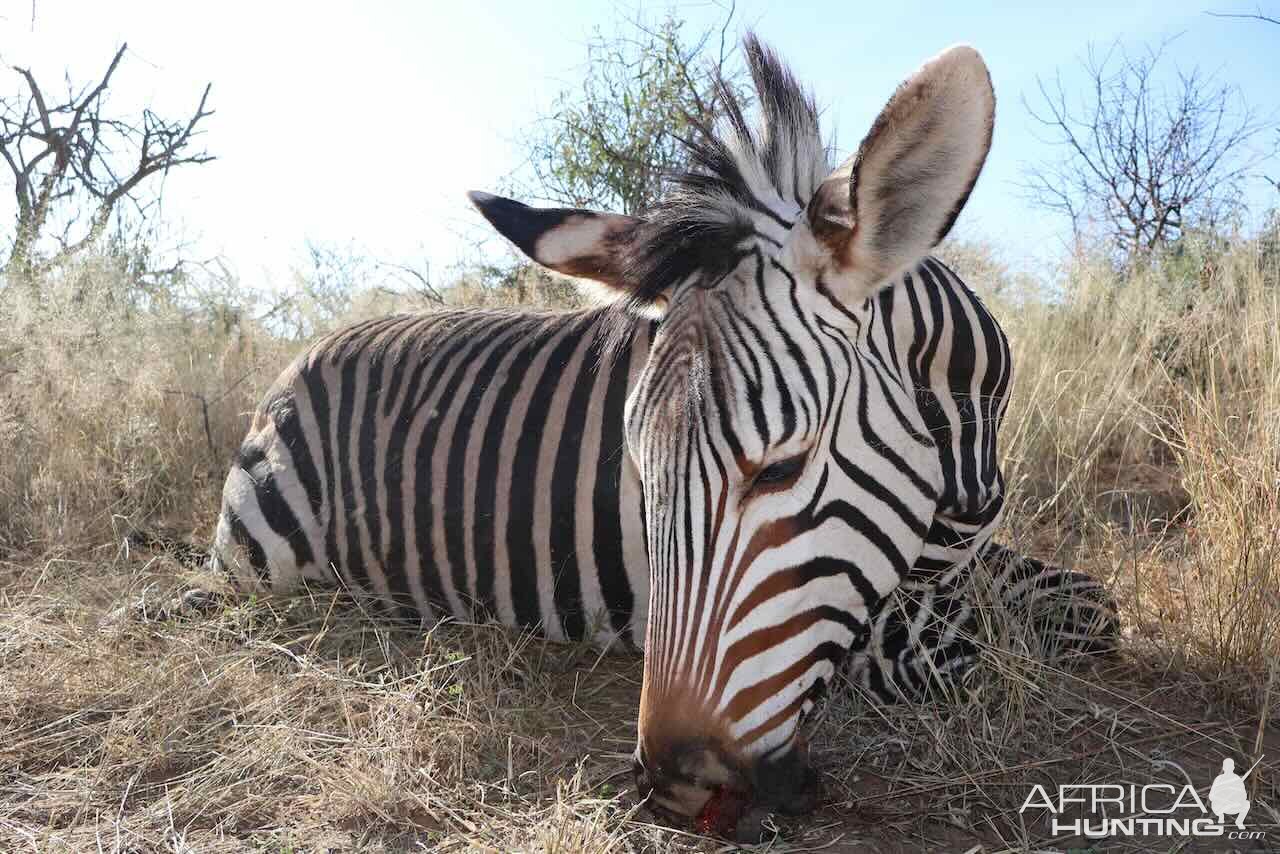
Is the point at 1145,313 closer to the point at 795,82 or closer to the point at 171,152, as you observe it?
the point at 795,82

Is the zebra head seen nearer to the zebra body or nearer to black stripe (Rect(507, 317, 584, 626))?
the zebra body

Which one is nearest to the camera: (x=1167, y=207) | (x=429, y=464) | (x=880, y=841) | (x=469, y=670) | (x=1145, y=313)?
(x=880, y=841)

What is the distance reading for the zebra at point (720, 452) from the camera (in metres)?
1.83

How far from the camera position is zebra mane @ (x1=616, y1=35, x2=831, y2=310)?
83.0 inches

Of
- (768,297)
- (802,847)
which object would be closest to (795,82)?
(768,297)

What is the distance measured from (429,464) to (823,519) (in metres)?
1.72

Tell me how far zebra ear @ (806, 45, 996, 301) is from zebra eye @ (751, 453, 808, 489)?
41cm

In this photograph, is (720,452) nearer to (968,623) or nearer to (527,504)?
(527,504)

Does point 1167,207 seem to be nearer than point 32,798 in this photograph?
No

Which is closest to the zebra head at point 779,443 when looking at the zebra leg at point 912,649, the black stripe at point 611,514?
the zebra leg at point 912,649

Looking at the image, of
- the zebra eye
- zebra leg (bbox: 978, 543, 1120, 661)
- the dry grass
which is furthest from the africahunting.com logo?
the zebra eye

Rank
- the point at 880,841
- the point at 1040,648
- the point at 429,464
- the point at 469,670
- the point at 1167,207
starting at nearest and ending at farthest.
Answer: the point at 880,841 < the point at 1040,648 < the point at 469,670 < the point at 429,464 < the point at 1167,207

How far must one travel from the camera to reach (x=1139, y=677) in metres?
2.78

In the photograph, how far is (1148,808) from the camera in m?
2.19
